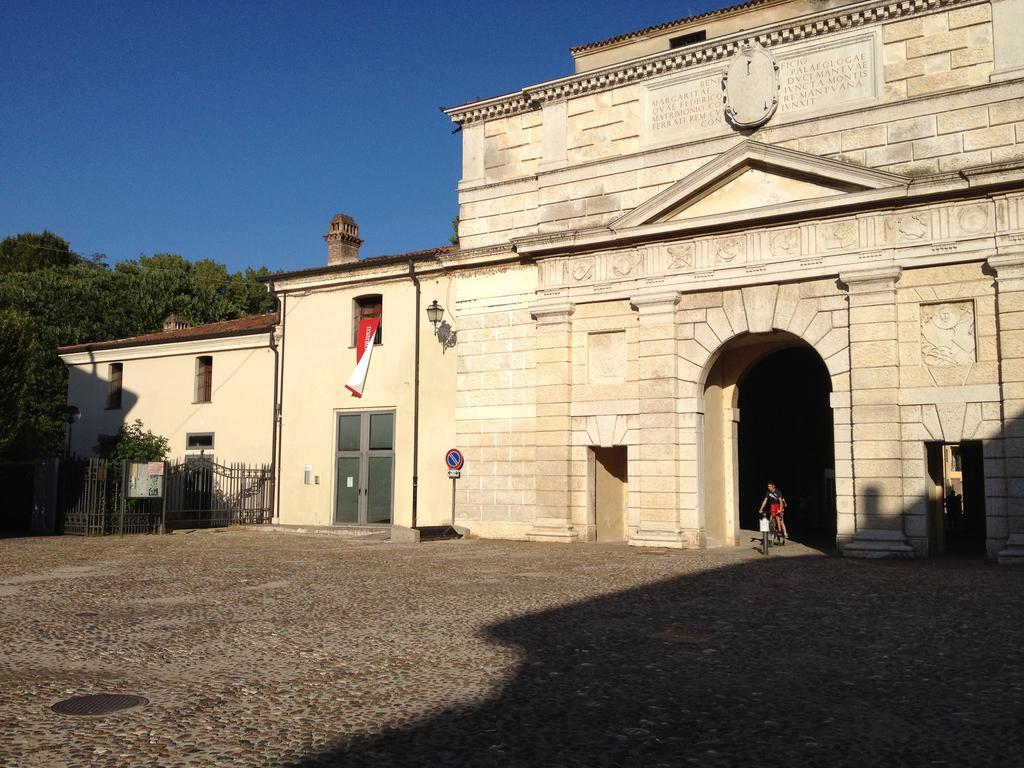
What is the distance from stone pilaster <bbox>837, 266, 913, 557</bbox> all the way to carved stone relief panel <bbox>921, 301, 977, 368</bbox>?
0.55 metres

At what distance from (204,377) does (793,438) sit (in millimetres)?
18914

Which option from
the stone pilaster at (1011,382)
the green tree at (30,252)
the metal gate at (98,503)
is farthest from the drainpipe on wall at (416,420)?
Answer: the green tree at (30,252)

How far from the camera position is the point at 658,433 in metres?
19.6

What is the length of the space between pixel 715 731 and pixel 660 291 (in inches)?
582

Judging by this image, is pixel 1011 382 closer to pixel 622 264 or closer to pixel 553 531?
pixel 622 264

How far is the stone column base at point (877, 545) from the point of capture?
54.8ft

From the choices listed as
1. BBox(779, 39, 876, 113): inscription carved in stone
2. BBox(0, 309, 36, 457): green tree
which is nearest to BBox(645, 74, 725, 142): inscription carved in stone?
BBox(779, 39, 876, 113): inscription carved in stone

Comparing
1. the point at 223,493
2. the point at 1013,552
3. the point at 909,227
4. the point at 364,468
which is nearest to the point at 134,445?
the point at 223,493

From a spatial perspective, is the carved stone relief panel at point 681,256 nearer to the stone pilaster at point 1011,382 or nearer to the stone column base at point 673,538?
the stone column base at point 673,538

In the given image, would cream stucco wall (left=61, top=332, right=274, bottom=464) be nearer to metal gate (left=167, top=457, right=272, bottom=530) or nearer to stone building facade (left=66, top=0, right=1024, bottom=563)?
metal gate (left=167, top=457, right=272, bottom=530)

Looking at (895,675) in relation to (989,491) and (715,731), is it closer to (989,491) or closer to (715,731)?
(715,731)

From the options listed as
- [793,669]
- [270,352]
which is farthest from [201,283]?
[793,669]

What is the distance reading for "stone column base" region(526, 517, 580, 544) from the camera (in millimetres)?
20469

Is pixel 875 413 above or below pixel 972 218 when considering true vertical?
below
